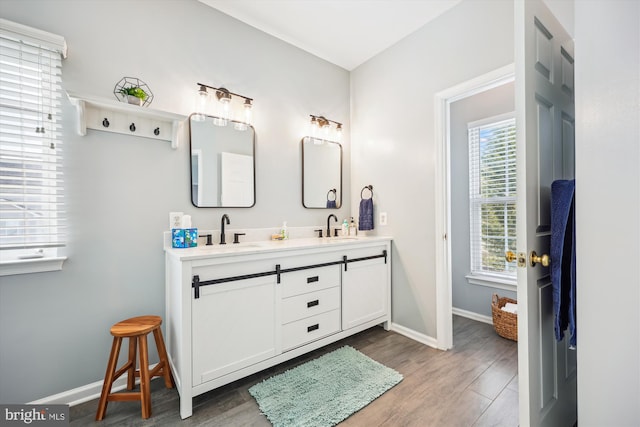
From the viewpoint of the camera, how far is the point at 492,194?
2848 millimetres

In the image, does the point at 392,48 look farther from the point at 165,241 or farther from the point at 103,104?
the point at 165,241

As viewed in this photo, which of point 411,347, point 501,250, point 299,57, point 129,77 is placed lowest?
point 411,347

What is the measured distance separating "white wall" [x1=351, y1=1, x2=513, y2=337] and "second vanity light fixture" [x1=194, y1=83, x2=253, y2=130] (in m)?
1.30

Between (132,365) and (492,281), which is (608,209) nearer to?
(132,365)

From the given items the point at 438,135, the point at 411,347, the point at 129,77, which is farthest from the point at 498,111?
the point at 129,77

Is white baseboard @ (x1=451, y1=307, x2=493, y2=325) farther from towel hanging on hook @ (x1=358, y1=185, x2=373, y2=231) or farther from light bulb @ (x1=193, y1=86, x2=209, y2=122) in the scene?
light bulb @ (x1=193, y1=86, x2=209, y2=122)

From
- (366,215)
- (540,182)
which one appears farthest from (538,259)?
(366,215)

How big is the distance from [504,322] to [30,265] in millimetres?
3416

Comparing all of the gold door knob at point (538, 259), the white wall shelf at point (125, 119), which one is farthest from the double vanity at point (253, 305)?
the gold door knob at point (538, 259)

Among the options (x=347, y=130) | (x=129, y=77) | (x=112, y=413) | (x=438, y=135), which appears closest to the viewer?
(x=112, y=413)

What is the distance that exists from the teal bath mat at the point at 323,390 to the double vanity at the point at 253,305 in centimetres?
14

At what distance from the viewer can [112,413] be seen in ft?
4.96

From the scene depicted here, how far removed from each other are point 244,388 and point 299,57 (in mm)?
2873

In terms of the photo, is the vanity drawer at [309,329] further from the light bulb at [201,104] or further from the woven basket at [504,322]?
the light bulb at [201,104]
